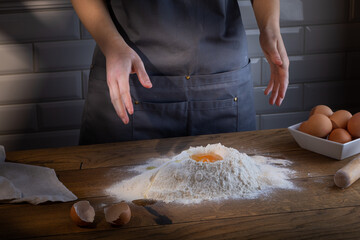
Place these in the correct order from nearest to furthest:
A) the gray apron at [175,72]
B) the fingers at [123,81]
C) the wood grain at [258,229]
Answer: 1. the wood grain at [258,229]
2. the fingers at [123,81]
3. the gray apron at [175,72]

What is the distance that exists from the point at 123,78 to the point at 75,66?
1.09 m

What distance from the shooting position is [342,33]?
2.32 meters

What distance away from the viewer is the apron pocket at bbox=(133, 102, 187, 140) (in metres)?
1.45

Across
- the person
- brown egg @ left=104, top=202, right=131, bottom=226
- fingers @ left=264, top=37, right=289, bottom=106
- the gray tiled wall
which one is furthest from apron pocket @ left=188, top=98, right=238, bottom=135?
the gray tiled wall

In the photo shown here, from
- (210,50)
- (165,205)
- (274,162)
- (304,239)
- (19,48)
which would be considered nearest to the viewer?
Answer: (304,239)

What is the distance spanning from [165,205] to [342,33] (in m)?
1.76

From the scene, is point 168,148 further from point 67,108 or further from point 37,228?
point 67,108

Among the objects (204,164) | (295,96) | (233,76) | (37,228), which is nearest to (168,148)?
(204,164)

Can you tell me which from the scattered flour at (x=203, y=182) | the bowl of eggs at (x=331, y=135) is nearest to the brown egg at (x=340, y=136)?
the bowl of eggs at (x=331, y=135)

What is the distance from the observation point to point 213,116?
59.3 inches

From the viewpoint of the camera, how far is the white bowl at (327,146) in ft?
3.82

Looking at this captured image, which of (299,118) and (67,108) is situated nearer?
(67,108)

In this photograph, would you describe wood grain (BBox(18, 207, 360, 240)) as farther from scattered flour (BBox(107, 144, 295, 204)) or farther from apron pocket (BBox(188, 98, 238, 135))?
apron pocket (BBox(188, 98, 238, 135))

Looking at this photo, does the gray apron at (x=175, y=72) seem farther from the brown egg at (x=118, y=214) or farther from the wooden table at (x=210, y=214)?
the brown egg at (x=118, y=214)
